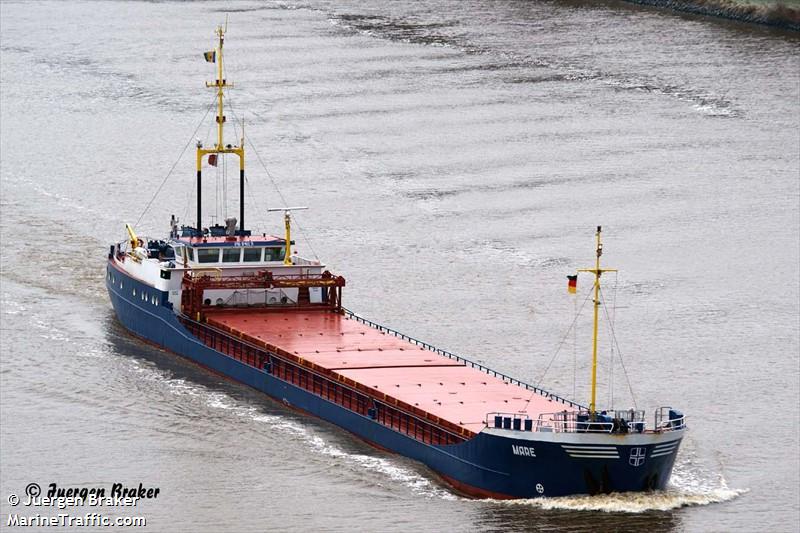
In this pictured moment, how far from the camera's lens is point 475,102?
79.6 m

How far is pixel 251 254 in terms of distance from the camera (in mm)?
52219

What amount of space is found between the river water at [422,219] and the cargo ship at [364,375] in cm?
63

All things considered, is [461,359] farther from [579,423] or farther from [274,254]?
[274,254]

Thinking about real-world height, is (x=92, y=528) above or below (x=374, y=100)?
below

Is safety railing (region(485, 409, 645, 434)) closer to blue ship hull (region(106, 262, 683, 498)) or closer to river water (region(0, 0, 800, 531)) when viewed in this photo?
blue ship hull (region(106, 262, 683, 498))

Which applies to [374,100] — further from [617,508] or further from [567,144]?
[617,508]

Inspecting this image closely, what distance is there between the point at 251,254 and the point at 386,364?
8.59 m

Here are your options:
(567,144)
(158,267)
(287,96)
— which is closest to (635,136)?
(567,144)

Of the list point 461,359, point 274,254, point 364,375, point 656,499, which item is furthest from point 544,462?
point 274,254

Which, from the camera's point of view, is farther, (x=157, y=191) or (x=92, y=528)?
(x=157, y=191)

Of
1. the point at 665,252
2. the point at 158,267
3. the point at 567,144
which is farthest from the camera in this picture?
the point at 567,144

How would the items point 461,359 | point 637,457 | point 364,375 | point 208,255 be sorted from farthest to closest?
point 208,255, point 461,359, point 364,375, point 637,457

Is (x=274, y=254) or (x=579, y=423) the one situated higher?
(x=274, y=254)

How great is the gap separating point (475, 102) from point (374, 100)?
437cm
